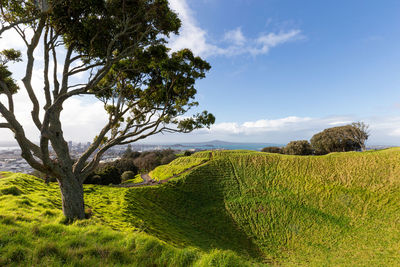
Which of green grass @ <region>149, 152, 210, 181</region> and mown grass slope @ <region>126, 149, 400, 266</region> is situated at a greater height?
green grass @ <region>149, 152, 210, 181</region>

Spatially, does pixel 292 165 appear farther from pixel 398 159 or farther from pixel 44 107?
pixel 44 107

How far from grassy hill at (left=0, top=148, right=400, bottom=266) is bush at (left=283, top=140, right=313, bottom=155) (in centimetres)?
3386

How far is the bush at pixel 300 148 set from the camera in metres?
74.0

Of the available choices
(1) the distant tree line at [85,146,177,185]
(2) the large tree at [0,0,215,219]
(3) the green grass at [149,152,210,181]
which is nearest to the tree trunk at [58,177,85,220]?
(2) the large tree at [0,0,215,219]

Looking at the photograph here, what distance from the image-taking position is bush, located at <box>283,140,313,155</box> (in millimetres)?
74000

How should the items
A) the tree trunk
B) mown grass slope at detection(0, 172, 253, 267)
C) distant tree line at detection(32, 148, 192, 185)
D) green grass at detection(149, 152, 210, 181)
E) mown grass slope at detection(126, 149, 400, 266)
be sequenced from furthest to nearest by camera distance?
green grass at detection(149, 152, 210, 181) < distant tree line at detection(32, 148, 192, 185) < mown grass slope at detection(126, 149, 400, 266) < the tree trunk < mown grass slope at detection(0, 172, 253, 267)

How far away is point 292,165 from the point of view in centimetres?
4172

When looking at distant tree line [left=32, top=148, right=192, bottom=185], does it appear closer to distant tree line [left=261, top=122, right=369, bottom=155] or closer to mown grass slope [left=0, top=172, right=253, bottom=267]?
mown grass slope [left=0, top=172, right=253, bottom=267]

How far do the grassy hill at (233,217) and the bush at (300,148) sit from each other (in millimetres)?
33863

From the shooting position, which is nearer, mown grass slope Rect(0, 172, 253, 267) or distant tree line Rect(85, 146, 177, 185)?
mown grass slope Rect(0, 172, 253, 267)

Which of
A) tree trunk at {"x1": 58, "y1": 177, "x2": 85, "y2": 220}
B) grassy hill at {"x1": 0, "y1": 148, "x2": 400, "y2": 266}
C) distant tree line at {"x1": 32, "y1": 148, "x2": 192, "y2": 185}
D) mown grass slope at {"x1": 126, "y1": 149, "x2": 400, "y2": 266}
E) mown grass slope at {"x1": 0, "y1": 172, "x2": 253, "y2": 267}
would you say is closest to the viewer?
mown grass slope at {"x1": 0, "y1": 172, "x2": 253, "y2": 267}

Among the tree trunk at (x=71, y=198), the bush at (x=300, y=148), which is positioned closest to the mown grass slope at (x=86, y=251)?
the tree trunk at (x=71, y=198)

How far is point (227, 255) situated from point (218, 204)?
28120 millimetres

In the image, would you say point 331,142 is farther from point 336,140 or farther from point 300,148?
point 300,148
